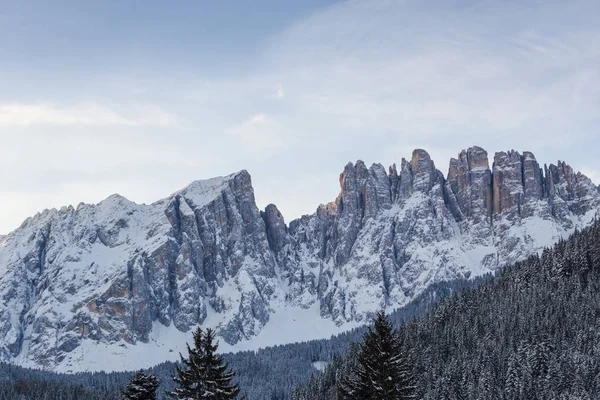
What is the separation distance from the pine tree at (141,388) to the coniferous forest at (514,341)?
2148 inches

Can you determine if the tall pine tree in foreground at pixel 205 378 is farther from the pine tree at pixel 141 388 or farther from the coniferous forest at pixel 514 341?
the coniferous forest at pixel 514 341

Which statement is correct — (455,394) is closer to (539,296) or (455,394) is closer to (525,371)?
(525,371)

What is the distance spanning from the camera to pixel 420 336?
490 ft

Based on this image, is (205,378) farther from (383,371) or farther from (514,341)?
(514,341)

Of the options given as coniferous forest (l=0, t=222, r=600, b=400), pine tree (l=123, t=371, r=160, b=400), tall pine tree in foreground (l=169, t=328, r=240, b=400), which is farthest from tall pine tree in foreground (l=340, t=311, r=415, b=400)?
coniferous forest (l=0, t=222, r=600, b=400)

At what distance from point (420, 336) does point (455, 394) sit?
95.2 feet

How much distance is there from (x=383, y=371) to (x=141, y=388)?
12994mm

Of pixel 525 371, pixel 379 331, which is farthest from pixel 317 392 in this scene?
pixel 379 331

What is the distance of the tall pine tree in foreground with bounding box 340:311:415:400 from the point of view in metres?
32.7

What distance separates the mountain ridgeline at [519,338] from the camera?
116 m

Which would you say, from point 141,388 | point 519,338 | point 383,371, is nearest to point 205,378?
point 141,388

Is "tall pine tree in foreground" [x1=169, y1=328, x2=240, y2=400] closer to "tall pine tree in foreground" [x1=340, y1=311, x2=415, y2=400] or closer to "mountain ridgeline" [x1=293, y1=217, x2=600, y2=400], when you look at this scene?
"tall pine tree in foreground" [x1=340, y1=311, x2=415, y2=400]

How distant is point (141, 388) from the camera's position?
37.9 meters

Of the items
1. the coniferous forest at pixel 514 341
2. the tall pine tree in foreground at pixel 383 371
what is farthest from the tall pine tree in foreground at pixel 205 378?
the coniferous forest at pixel 514 341
